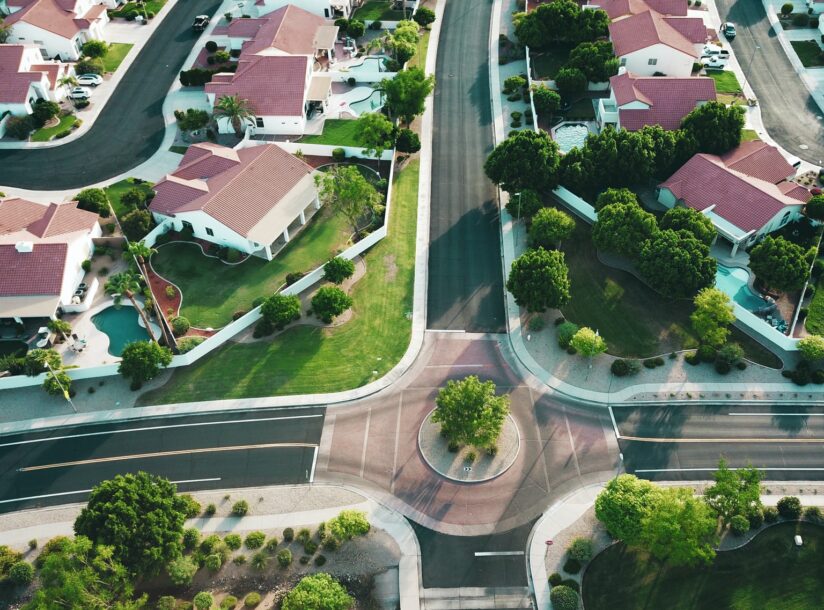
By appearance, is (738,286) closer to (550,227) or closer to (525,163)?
(550,227)

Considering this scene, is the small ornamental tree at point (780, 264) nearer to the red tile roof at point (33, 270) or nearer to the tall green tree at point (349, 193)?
the tall green tree at point (349, 193)

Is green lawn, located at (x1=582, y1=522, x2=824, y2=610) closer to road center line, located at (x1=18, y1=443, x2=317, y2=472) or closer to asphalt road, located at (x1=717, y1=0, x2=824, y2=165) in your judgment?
road center line, located at (x1=18, y1=443, x2=317, y2=472)

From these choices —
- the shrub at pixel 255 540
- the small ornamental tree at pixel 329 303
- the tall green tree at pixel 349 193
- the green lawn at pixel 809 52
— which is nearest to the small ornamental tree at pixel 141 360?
the small ornamental tree at pixel 329 303

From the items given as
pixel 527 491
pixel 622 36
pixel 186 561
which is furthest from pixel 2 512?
pixel 622 36

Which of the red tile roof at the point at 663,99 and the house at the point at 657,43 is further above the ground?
the house at the point at 657,43

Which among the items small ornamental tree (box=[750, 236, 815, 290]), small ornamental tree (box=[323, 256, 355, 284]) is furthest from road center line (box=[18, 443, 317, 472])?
small ornamental tree (box=[750, 236, 815, 290])

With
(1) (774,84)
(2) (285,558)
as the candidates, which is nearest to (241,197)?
(2) (285,558)

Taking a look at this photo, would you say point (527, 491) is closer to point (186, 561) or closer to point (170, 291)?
point (186, 561)
